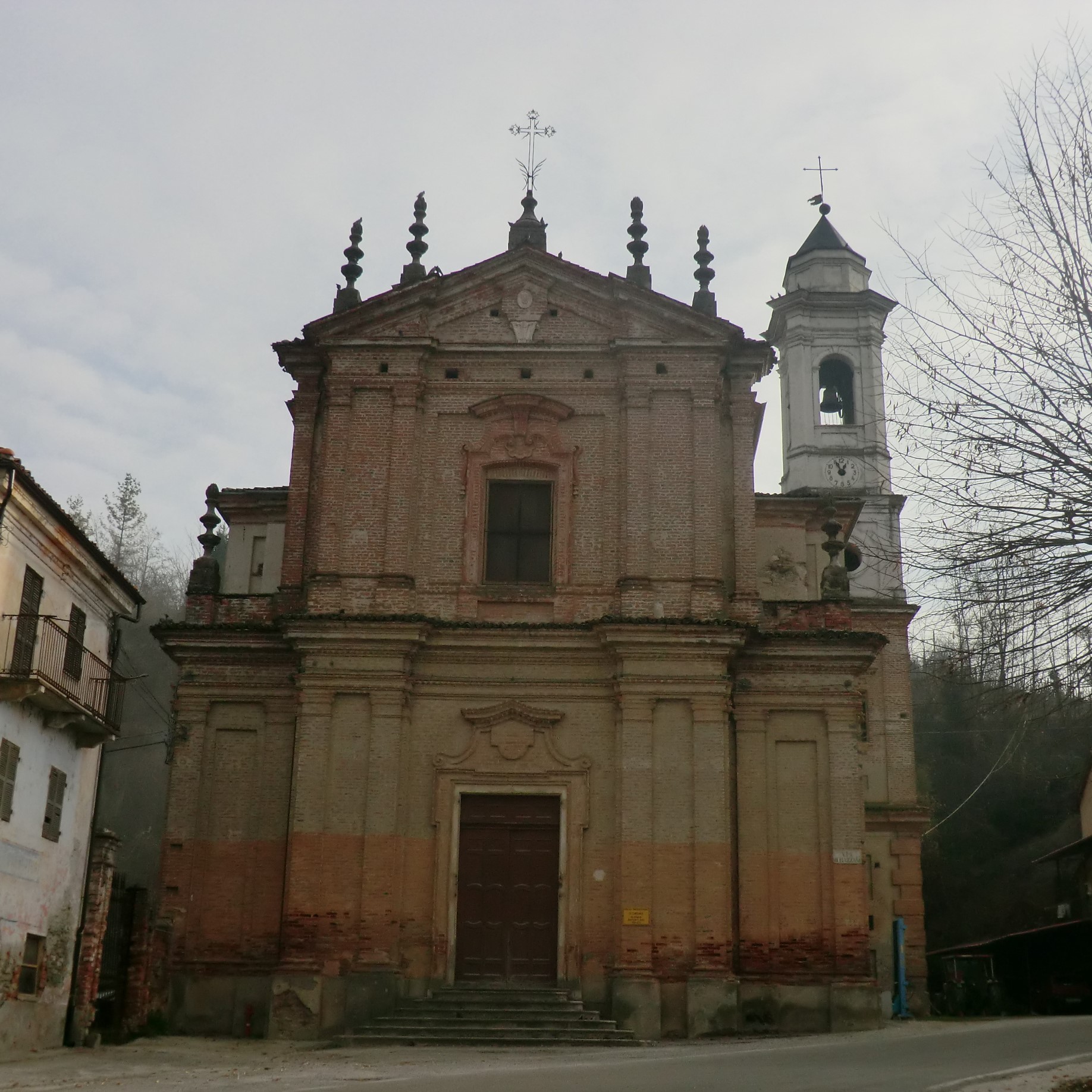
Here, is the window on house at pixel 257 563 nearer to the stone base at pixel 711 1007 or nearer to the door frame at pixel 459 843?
the door frame at pixel 459 843

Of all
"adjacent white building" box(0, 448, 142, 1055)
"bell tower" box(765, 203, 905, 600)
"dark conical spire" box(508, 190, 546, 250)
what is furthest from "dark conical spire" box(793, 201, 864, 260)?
"adjacent white building" box(0, 448, 142, 1055)

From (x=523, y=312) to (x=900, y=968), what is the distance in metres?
15.2

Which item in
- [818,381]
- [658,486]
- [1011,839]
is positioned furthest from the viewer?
[1011,839]

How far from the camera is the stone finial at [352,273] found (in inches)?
928

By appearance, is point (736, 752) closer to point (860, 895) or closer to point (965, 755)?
point (860, 895)

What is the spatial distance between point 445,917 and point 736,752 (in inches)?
203

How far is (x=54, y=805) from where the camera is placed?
65.8ft

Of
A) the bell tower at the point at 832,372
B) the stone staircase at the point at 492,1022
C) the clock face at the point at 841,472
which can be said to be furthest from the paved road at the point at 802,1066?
the clock face at the point at 841,472

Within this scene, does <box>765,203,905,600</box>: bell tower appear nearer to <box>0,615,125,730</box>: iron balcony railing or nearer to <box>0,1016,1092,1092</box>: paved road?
<box>0,1016,1092,1092</box>: paved road

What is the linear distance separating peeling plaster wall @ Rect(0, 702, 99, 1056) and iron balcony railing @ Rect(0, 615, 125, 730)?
0.57 m

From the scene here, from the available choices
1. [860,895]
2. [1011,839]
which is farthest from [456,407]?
[1011,839]

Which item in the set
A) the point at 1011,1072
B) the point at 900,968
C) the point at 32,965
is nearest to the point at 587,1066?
the point at 1011,1072

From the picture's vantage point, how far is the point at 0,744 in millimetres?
18172

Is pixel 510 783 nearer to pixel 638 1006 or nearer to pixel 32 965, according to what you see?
pixel 638 1006
